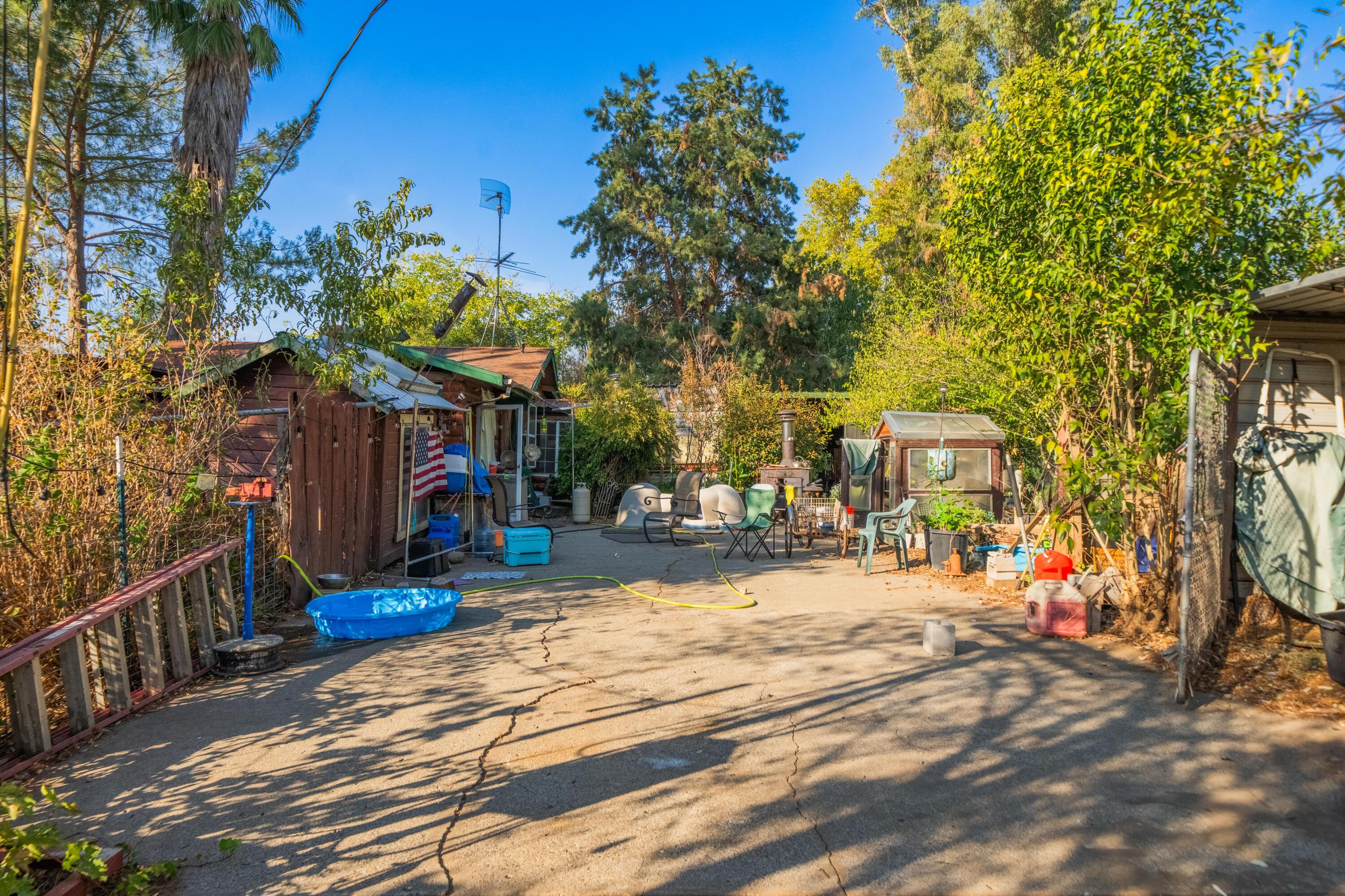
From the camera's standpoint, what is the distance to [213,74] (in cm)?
1119

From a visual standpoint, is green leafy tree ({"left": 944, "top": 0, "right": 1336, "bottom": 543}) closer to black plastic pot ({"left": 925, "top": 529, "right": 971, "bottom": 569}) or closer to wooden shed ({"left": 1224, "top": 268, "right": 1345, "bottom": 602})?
wooden shed ({"left": 1224, "top": 268, "right": 1345, "bottom": 602})

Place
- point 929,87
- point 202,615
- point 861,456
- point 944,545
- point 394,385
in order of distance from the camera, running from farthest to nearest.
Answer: point 929,87 → point 861,456 → point 944,545 → point 394,385 → point 202,615

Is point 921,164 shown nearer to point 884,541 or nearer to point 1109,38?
point 884,541

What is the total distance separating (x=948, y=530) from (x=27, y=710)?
29.7ft

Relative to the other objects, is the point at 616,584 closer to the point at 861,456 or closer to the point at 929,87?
the point at 861,456

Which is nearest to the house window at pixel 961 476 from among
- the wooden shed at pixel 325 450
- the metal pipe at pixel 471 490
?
the metal pipe at pixel 471 490

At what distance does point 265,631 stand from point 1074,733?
5.67 metres

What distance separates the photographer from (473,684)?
521cm

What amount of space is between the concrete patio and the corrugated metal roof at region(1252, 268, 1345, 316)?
2.67 m

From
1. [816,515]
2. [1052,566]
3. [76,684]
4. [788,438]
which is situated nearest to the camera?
[76,684]

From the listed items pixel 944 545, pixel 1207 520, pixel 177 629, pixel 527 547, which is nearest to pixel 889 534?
pixel 944 545

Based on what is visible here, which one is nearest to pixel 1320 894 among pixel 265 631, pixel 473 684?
pixel 473 684

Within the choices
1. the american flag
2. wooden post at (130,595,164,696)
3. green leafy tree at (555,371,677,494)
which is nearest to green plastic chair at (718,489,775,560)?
the american flag

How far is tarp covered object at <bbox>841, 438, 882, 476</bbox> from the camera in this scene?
13914 mm
